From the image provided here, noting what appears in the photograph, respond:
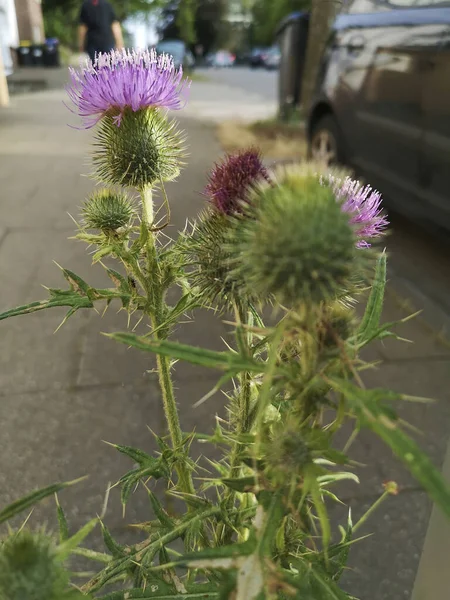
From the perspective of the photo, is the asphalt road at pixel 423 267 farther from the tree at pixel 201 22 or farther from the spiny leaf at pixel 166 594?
the tree at pixel 201 22

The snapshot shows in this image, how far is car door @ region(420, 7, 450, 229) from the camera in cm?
399

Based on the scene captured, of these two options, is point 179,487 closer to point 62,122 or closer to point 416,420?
point 416,420

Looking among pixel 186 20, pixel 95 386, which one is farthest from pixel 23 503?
pixel 186 20

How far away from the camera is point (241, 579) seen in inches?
28.0

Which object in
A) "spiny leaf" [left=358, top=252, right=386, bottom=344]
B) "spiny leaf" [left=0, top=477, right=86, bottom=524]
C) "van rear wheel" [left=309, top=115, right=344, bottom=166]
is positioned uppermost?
"spiny leaf" [left=358, top=252, right=386, bottom=344]

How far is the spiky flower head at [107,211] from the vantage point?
131 centimetres

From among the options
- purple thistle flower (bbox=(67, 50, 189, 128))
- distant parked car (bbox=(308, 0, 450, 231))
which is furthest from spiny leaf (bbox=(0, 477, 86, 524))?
distant parked car (bbox=(308, 0, 450, 231))

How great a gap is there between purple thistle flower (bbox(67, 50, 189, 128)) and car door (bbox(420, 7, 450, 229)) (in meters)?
3.15

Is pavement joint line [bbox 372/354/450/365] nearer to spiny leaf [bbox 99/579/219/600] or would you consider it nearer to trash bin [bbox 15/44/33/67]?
spiny leaf [bbox 99/579/219/600]

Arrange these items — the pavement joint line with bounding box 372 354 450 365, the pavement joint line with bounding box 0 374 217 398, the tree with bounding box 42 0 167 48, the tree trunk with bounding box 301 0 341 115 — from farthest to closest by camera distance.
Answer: the tree with bounding box 42 0 167 48 → the tree trunk with bounding box 301 0 341 115 → the pavement joint line with bounding box 372 354 450 365 → the pavement joint line with bounding box 0 374 217 398

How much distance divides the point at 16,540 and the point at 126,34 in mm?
46776

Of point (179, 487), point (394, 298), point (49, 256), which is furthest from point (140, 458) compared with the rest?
point (49, 256)

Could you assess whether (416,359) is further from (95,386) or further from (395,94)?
(395,94)

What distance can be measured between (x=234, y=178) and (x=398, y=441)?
55 centimetres
